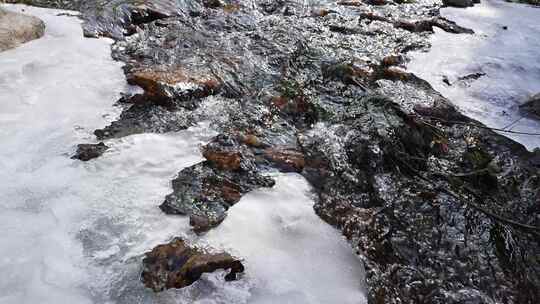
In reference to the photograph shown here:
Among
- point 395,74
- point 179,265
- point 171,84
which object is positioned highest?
point 171,84

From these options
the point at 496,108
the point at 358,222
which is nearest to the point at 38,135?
the point at 358,222

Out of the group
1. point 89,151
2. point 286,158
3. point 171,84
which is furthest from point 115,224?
point 171,84

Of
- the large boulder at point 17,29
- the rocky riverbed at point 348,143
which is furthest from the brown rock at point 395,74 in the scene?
the large boulder at point 17,29

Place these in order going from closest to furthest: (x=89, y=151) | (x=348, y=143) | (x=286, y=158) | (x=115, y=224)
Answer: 1. (x=115, y=224)
2. (x=89, y=151)
3. (x=286, y=158)
4. (x=348, y=143)

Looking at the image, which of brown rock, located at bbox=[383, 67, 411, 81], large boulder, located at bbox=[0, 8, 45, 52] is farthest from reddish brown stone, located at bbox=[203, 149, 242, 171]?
large boulder, located at bbox=[0, 8, 45, 52]

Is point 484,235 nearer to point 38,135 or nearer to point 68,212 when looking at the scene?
point 68,212

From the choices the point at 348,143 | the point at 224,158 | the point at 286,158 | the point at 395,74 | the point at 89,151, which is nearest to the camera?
the point at 89,151

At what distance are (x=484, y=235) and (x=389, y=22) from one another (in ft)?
15.6

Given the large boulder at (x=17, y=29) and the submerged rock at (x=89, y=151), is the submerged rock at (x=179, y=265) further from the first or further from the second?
the large boulder at (x=17, y=29)

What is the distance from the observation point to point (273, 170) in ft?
10.3

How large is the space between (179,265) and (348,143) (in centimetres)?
193

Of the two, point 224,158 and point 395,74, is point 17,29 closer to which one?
point 224,158

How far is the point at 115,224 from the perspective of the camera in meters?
2.44

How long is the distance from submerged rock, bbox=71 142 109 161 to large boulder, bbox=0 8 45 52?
1992 millimetres
